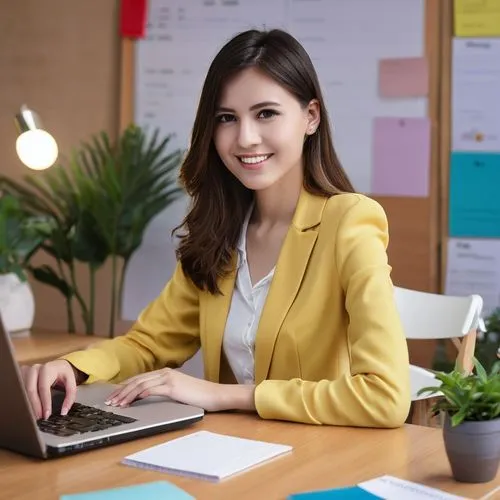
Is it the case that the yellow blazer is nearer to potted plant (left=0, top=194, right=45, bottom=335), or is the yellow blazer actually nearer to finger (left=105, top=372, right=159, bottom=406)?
finger (left=105, top=372, right=159, bottom=406)

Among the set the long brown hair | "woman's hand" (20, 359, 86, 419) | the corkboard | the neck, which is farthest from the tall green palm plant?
"woman's hand" (20, 359, 86, 419)

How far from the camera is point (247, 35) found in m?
1.80

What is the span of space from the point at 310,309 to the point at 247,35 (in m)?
0.53

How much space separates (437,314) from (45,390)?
4.22ft

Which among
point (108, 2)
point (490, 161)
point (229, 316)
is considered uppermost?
point (108, 2)

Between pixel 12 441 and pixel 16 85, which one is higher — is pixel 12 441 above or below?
below

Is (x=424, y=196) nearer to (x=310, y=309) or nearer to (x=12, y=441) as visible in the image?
(x=310, y=309)

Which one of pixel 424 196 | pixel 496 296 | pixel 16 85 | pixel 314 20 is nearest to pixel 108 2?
pixel 16 85

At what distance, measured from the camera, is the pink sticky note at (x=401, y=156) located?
3.02 meters

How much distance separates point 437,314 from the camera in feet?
8.17

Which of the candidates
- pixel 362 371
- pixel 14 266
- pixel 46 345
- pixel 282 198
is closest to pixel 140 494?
pixel 362 371

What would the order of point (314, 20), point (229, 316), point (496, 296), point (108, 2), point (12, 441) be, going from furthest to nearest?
point (108, 2) < point (314, 20) < point (496, 296) < point (229, 316) < point (12, 441)

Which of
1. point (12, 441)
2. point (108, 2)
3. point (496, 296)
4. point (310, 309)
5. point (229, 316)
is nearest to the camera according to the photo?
point (12, 441)

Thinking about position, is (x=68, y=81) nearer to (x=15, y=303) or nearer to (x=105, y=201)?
(x=105, y=201)
